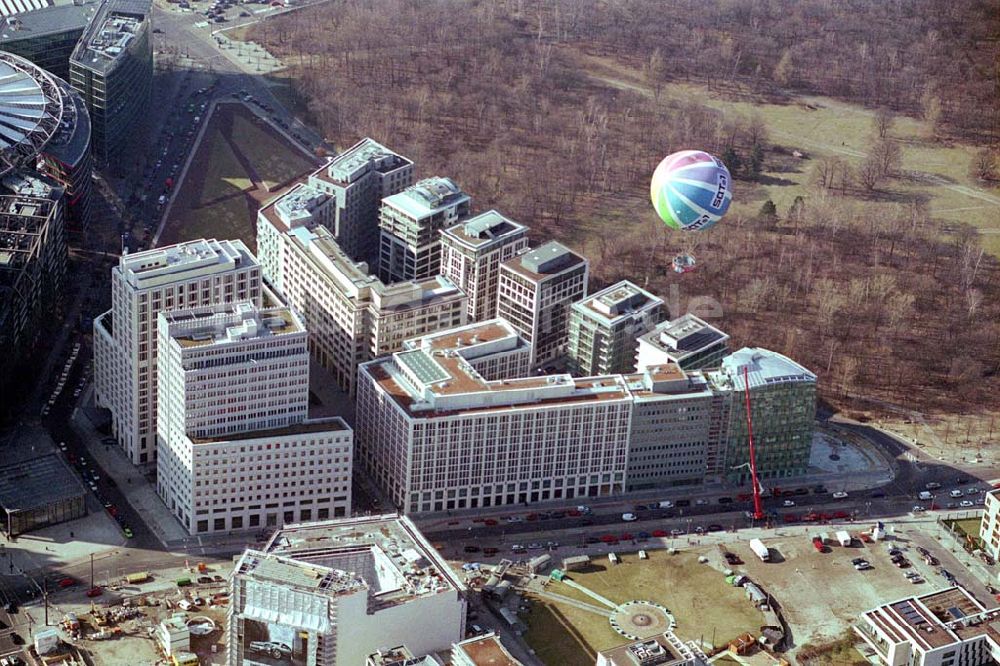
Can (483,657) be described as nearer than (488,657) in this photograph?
Yes

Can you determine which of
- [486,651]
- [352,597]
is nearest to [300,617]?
[352,597]

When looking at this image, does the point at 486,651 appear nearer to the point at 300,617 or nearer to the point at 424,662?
the point at 424,662

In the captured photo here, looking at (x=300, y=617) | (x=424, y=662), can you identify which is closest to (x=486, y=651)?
(x=424, y=662)

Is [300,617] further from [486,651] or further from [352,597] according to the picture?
[486,651]
